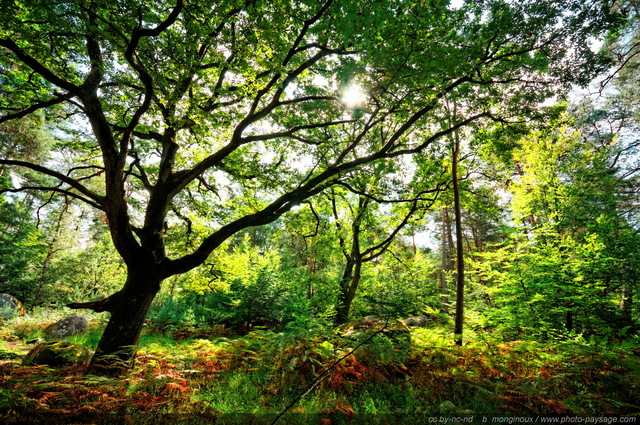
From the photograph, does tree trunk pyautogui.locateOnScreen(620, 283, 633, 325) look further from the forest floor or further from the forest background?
the forest floor

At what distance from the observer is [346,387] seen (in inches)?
147

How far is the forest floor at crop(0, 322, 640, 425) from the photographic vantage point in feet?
9.30

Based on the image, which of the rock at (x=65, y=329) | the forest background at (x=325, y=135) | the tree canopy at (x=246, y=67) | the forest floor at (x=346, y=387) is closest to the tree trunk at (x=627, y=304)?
the forest background at (x=325, y=135)

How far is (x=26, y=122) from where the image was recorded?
602 inches

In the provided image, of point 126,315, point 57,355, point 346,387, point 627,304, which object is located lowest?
point 57,355

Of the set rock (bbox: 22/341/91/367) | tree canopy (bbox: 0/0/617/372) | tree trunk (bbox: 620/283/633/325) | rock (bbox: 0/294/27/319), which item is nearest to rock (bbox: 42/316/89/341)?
rock (bbox: 0/294/27/319)

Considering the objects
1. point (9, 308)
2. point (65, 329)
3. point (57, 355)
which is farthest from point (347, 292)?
point (9, 308)

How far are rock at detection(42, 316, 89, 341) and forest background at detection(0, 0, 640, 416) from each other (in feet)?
8.28

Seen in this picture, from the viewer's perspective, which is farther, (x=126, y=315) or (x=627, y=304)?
(x=627, y=304)

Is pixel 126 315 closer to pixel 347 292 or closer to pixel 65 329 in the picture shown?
pixel 347 292

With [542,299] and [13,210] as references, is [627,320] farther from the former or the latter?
[13,210]

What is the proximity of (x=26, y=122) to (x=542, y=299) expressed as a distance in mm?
28102

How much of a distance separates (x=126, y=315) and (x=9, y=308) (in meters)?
16.6

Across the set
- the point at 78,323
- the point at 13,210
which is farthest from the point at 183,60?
the point at 13,210
